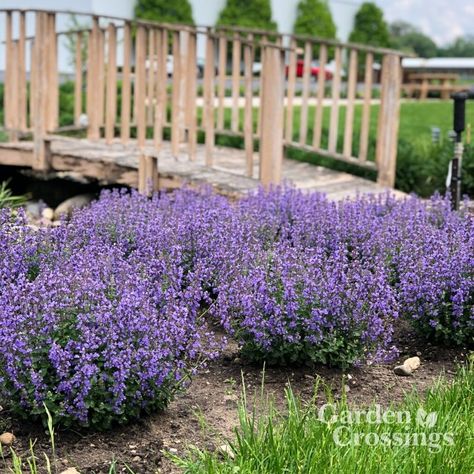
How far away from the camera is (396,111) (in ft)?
26.6

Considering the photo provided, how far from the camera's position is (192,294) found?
386cm

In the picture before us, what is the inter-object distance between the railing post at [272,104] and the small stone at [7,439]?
4180 millimetres

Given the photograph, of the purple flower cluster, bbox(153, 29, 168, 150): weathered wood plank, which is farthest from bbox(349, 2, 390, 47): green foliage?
the purple flower cluster

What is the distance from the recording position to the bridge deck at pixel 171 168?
7.82 meters

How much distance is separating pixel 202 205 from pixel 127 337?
2285 millimetres

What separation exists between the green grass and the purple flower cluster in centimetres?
46

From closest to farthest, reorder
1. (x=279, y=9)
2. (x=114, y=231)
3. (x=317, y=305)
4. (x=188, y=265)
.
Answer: (x=317, y=305)
(x=188, y=265)
(x=114, y=231)
(x=279, y=9)

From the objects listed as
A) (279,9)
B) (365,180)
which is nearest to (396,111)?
(365,180)

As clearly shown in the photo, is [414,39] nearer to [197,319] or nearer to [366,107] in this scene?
[366,107]

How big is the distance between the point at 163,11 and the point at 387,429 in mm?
23339

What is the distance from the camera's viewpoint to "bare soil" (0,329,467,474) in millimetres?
3160

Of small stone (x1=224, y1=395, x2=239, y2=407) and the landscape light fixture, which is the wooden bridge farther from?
small stone (x1=224, y1=395, x2=239, y2=407)

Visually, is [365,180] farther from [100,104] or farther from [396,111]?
[100,104]

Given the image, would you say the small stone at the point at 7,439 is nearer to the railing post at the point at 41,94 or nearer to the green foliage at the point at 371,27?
the railing post at the point at 41,94
